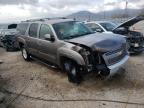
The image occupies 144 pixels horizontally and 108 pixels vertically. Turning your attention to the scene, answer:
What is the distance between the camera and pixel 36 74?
28.3 feet

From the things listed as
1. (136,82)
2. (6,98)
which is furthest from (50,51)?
(136,82)

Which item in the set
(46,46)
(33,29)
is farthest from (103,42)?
(33,29)

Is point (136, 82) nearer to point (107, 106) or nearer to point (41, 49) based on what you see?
point (107, 106)

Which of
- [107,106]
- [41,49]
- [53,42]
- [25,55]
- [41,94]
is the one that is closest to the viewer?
[107,106]

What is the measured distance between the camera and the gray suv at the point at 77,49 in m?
6.14

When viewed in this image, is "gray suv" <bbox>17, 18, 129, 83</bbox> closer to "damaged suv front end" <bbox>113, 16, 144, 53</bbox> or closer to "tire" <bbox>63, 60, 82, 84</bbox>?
"tire" <bbox>63, 60, 82, 84</bbox>

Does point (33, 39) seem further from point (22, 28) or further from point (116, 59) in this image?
point (116, 59)

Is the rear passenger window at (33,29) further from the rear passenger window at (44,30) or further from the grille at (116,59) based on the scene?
the grille at (116,59)

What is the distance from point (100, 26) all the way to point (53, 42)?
489 cm

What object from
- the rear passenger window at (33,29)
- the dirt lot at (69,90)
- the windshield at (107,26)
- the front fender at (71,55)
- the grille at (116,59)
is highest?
the rear passenger window at (33,29)

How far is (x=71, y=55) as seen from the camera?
649 cm

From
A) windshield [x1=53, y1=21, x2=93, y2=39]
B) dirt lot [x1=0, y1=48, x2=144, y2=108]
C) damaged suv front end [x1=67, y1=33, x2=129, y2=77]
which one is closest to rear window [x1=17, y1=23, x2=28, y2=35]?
dirt lot [x1=0, y1=48, x2=144, y2=108]

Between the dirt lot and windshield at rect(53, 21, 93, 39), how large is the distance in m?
1.52

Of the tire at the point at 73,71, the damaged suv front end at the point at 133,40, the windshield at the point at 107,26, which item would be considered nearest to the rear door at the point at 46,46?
the tire at the point at 73,71
